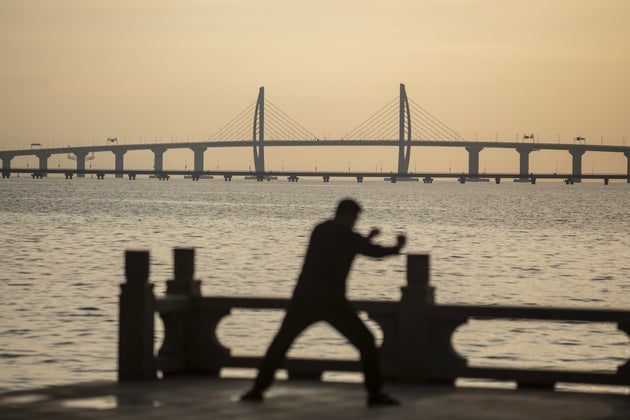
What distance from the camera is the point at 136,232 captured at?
7481 centimetres

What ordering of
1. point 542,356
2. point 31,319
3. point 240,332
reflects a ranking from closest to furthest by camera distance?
1. point 542,356
2. point 240,332
3. point 31,319

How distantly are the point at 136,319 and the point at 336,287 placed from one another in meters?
2.02

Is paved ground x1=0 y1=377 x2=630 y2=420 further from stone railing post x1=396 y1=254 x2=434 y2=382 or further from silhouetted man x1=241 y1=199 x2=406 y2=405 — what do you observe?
silhouetted man x1=241 y1=199 x2=406 y2=405

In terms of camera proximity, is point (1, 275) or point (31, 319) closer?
point (31, 319)

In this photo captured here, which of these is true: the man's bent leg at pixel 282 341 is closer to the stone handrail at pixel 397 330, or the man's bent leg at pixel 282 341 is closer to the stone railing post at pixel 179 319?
the stone handrail at pixel 397 330

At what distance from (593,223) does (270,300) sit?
290ft

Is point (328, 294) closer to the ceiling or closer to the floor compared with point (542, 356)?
closer to the ceiling

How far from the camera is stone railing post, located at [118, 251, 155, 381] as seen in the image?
11.1 meters

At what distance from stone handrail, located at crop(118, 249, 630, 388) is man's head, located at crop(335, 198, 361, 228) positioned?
108 cm

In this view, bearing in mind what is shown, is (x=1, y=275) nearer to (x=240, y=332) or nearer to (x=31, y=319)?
(x=31, y=319)

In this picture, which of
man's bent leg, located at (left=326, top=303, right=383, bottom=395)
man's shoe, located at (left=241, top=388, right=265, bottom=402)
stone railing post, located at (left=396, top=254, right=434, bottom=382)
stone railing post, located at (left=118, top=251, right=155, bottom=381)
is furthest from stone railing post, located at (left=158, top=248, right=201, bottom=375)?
man's bent leg, located at (left=326, top=303, right=383, bottom=395)

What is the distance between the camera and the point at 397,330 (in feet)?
36.7

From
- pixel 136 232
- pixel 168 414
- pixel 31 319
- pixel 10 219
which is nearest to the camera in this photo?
pixel 168 414

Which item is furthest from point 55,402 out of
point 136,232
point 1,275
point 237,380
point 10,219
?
point 10,219
